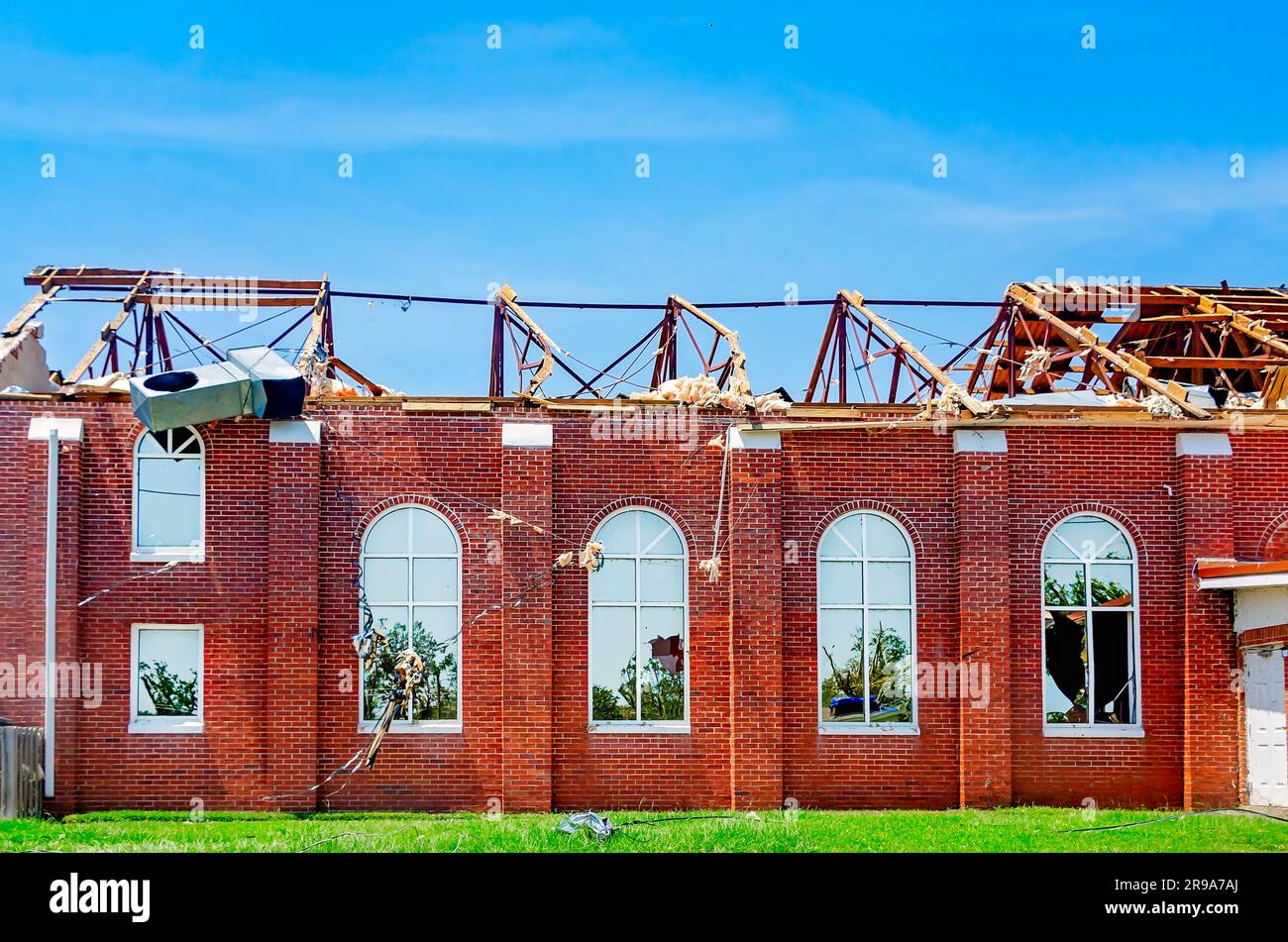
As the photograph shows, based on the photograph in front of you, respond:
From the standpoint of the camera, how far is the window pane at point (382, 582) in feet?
64.5

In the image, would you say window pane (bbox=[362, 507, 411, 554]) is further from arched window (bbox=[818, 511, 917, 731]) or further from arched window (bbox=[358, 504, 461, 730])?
arched window (bbox=[818, 511, 917, 731])

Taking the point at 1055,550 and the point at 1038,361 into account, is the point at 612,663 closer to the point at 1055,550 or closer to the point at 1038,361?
the point at 1055,550

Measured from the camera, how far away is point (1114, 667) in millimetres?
20078

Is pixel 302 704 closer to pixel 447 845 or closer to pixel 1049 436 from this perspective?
pixel 447 845

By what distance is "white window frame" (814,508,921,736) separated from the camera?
1975 cm

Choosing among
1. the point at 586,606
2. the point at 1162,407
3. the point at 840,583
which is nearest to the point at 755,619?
the point at 840,583

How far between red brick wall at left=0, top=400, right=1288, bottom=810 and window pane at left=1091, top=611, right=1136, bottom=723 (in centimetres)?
27

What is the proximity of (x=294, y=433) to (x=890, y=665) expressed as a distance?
8608mm

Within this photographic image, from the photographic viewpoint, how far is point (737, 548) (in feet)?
64.6

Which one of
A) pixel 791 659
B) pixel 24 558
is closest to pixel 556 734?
pixel 791 659

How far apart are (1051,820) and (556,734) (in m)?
6.40

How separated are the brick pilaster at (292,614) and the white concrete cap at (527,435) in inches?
98.7

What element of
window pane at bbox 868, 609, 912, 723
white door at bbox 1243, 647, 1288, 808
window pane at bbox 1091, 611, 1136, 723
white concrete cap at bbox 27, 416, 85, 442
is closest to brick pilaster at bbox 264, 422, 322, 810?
white concrete cap at bbox 27, 416, 85, 442

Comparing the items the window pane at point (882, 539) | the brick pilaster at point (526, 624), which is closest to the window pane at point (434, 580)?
the brick pilaster at point (526, 624)
